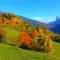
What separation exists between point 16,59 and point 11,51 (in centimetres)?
373

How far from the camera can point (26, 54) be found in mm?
29531

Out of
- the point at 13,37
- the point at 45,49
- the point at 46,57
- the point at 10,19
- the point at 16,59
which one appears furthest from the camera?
the point at 10,19

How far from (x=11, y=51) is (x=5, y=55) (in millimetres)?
2674

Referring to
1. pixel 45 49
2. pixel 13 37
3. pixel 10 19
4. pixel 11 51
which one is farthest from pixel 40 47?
pixel 10 19

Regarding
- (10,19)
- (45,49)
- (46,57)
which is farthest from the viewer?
(10,19)

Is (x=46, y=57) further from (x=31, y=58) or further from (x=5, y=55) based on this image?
(x=5, y=55)

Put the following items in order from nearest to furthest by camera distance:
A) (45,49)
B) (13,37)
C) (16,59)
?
1. (16,59)
2. (45,49)
3. (13,37)

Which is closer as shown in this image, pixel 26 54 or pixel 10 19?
pixel 26 54

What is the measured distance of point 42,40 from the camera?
67.1 m

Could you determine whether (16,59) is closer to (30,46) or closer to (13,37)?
(30,46)

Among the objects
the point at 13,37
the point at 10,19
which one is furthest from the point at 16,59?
the point at 10,19

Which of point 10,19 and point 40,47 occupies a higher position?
point 10,19

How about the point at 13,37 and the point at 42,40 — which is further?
the point at 13,37

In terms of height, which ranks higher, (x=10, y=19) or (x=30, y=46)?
(x=10, y=19)
